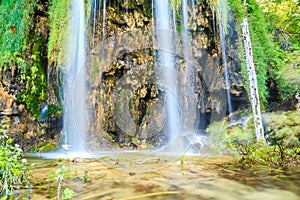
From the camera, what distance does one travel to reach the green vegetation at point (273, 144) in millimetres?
3404

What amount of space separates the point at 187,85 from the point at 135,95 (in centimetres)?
199

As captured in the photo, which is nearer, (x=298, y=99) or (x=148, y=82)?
(x=298, y=99)

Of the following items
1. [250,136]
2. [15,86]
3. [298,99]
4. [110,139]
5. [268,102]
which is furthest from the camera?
[268,102]

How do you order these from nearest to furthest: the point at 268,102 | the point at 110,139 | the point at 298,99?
the point at 298,99 → the point at 110,139 → the point at 268,102

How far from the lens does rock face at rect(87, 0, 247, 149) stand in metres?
7.82

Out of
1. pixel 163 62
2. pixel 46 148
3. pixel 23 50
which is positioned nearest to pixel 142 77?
pixel 163 62

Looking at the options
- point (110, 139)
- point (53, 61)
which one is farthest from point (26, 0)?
point (110, 139)

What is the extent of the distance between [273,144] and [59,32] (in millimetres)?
7158

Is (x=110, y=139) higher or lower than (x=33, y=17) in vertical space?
lower

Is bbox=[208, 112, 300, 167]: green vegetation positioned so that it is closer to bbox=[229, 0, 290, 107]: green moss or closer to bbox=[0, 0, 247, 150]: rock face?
bbox=[0, 0, 247, 150]: rock face

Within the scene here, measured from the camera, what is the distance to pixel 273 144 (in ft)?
15.7

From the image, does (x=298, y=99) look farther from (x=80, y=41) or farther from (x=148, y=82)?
(x=80, y=41)

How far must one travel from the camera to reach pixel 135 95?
27.7ft

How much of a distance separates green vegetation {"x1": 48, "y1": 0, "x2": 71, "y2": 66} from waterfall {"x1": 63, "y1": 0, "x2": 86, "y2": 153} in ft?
0.65
